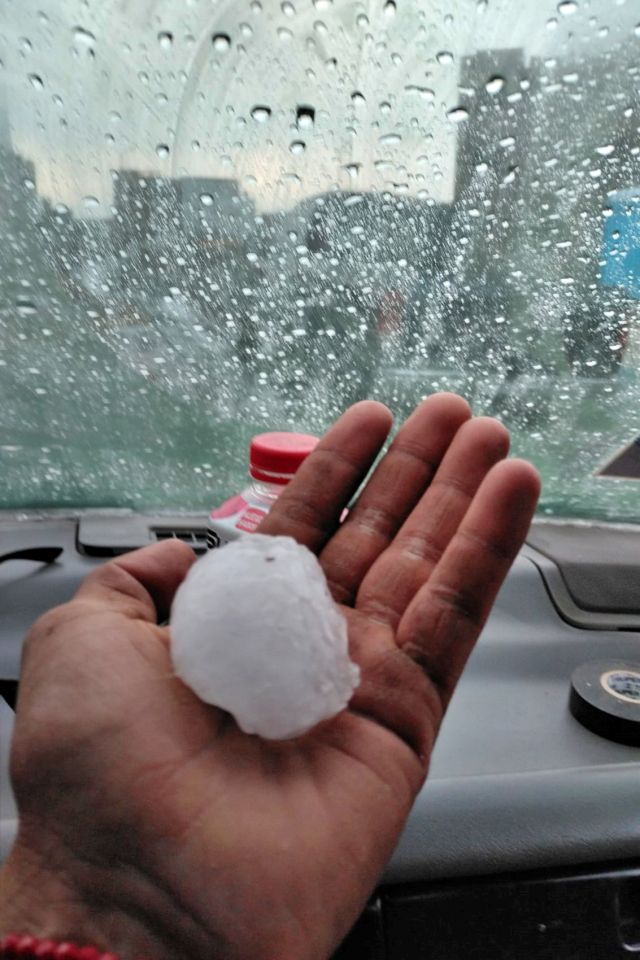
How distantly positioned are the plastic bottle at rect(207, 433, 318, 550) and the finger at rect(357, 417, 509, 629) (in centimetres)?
25

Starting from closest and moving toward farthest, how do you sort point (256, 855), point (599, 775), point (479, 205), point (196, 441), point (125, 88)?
point (256, 855) < point (599, 775) < point (125, 88) < point (479, 205) < point (196, 441)

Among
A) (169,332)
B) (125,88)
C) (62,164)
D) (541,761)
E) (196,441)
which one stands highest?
(125,88)

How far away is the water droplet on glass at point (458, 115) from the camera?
1228mm

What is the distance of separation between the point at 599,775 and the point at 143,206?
1082 millimetres

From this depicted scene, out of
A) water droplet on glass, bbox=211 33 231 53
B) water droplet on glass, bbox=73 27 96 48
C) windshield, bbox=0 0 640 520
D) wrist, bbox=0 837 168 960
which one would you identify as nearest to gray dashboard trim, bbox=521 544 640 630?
windshield, bbox=0 0 640 520

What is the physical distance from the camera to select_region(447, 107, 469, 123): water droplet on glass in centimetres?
123

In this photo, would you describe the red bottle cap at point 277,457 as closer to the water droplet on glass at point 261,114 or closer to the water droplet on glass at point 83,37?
the water droplet on glass at point 261,114

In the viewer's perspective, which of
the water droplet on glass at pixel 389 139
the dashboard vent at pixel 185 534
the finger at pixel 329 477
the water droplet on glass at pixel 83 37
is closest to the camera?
the finger at pixel 329 477

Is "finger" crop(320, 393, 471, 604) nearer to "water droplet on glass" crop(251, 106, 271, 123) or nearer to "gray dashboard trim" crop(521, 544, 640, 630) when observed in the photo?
"gray dashboard trim" crop(521, 544, 640, 630)

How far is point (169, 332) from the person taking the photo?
1.33 m

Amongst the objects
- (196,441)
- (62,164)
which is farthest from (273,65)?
(196,441)

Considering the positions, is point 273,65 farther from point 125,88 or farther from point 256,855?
point 256,855

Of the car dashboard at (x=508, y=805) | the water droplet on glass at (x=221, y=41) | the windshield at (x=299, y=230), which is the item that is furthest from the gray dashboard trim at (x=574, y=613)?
the water droplet on glass at (x=221, y=41)

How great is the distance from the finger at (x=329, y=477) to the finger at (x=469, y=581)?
7.1 inches
